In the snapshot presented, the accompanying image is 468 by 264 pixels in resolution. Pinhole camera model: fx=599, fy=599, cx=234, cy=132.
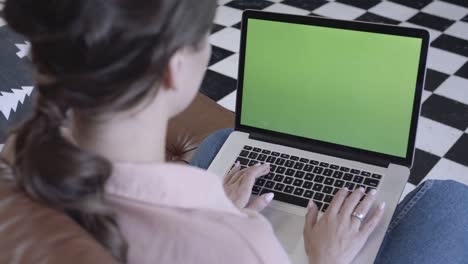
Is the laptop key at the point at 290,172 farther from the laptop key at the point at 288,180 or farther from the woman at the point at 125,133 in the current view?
the woman at the point at 125,133

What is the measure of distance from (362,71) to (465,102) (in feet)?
4.83

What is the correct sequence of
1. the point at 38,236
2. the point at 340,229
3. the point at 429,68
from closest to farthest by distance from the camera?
Result: 1. the point at 38,236
2. the point at 340,229
3. the point at 429,68

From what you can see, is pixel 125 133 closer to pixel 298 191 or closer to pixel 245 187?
pixel 245 187

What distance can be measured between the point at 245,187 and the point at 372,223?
0.22 metres

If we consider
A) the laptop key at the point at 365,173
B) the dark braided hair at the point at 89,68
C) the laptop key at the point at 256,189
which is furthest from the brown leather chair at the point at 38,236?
the laptop key at the point at 365,173

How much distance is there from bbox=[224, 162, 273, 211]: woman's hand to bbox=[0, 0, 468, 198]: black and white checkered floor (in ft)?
1.09

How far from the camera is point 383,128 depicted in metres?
1.12

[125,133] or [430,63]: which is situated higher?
[125,133]

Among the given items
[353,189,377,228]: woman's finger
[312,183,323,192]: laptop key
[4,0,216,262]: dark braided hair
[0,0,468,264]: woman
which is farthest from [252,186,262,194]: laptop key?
[4,0,216,262]: dark braided hair

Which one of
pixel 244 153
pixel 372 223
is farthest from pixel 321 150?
pixel 372 223

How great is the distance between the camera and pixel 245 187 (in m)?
1.03

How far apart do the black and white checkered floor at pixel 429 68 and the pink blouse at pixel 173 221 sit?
0.66 metres

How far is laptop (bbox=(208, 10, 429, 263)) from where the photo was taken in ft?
3.50

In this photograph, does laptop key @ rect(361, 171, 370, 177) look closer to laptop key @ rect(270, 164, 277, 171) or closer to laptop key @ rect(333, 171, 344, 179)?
laptop key @ rect(333, 171, 344, 179)
